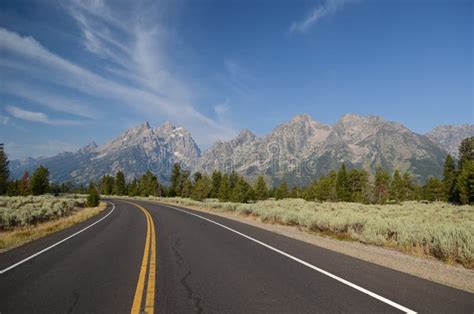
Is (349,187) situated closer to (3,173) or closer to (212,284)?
(212,284)

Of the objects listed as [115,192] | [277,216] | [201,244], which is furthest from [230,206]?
[115,192]

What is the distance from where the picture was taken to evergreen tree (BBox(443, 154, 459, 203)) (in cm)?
6231

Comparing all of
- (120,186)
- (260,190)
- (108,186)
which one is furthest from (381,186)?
(108,186)

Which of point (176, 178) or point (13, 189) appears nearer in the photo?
point (13, 189)

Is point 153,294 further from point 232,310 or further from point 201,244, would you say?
point 201,244

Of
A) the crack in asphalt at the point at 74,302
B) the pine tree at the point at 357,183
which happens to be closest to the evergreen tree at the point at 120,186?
the pine tree at the point at 357,183

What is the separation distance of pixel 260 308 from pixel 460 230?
29.2 ft

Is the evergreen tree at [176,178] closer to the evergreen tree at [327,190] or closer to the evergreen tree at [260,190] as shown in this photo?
the evergreen tree at [260,190]

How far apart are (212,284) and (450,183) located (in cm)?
7751

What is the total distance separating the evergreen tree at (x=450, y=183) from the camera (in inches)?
2453

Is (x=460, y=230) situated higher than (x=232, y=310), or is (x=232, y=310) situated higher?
(x=460, y=230)

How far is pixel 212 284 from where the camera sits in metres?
6.45

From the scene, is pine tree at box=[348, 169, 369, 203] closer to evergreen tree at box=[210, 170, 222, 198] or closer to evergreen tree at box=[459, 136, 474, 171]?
evergreen tree at box=[459, 136, 474, 171]

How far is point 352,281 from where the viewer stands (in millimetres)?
6719
